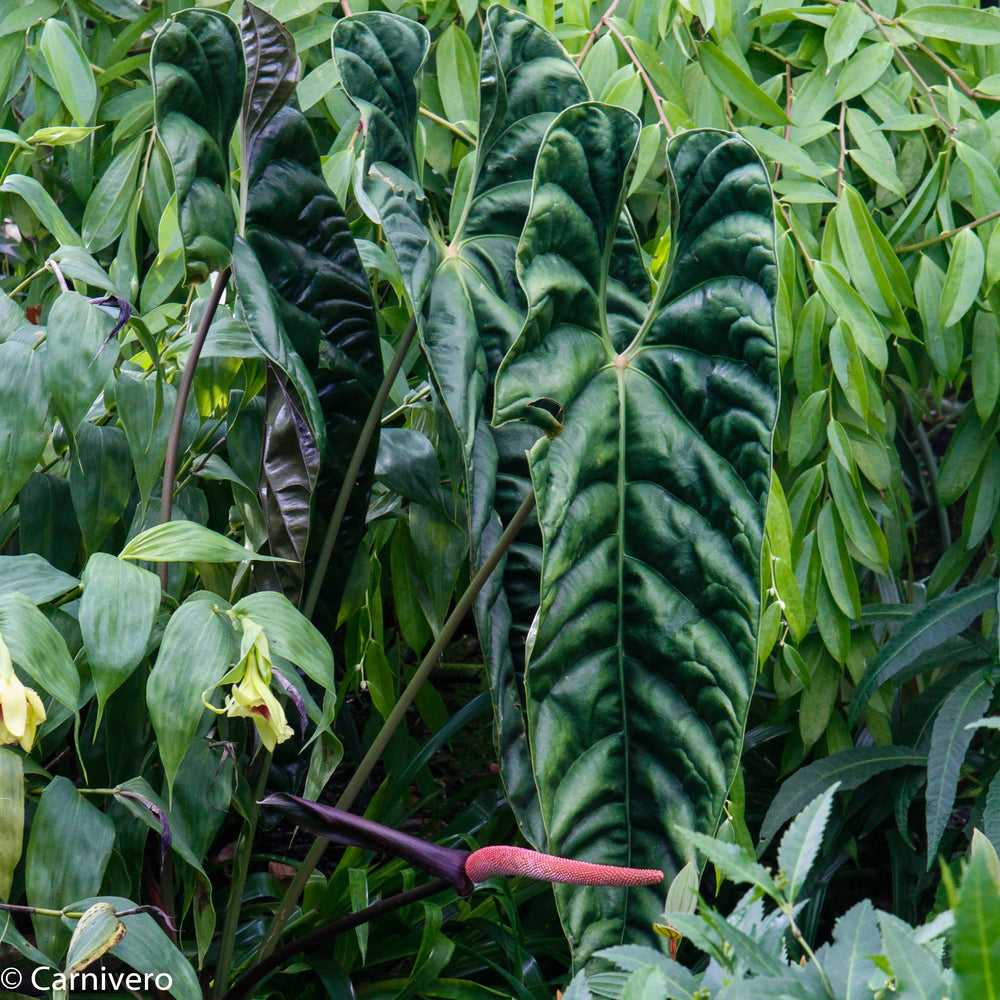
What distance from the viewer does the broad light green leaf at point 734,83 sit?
1.14m

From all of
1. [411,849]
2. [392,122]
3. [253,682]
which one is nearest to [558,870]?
[411,849]

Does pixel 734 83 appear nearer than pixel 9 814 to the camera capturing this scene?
No

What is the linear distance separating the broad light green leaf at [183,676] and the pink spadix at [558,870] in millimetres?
221

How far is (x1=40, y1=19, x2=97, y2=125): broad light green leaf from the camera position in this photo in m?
1.10

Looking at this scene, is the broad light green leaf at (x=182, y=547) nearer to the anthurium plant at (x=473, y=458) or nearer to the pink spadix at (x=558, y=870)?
the anthurium plant at (x=473, y=458)

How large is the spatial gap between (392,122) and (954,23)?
75 cm

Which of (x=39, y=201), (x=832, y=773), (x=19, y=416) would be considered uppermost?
(x=39, y=201)

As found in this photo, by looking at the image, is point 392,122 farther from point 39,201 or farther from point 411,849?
point 411,849

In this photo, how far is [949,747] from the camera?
1208mm

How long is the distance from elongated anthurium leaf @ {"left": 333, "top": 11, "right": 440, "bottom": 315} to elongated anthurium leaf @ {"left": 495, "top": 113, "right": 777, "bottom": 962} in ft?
0.41

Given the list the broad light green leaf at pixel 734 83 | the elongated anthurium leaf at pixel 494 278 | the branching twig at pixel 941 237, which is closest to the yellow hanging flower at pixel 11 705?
the elongated anthurium leaf at pixel 494 278

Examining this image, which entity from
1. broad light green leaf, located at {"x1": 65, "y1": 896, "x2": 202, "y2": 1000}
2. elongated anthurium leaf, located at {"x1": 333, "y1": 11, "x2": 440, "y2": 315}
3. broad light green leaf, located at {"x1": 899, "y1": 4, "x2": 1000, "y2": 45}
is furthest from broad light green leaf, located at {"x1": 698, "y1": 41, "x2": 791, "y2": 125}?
broad light green leaf, located at {"x1": 65, "y1": 896, "x2": 202, "y2": 1000}

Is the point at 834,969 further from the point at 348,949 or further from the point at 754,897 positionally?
the point at 348,949

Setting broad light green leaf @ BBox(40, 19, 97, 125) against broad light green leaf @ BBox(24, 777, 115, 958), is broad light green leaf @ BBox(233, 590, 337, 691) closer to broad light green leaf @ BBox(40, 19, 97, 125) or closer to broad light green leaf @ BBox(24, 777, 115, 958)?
broad light green leaf @ BBox(24, 777, 115, 958)
